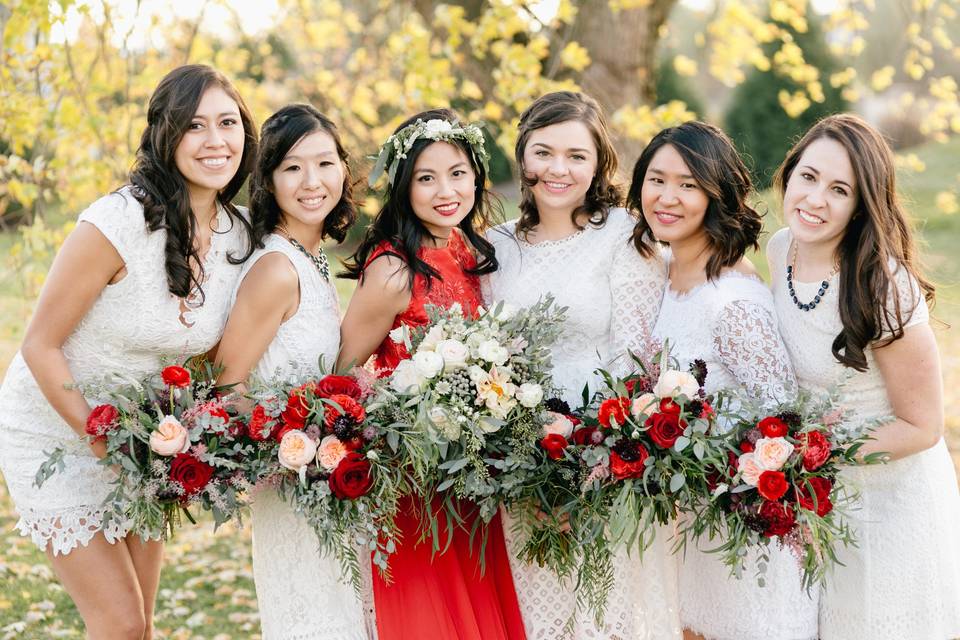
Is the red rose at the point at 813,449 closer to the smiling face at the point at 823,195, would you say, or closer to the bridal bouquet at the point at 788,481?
the bridal bouquet at the point at 788,481

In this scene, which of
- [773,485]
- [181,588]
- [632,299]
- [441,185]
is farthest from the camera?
[181,588]

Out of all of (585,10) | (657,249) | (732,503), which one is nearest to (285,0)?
(585,10)

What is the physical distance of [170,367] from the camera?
3428 mm

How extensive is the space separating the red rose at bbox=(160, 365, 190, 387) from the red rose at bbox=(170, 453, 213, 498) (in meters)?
0.26

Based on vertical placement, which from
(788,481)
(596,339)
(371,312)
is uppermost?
(371,312)

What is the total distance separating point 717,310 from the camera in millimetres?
3627

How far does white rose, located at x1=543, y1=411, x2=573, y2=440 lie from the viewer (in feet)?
11.1

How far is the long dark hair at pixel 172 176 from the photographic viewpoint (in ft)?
11.8

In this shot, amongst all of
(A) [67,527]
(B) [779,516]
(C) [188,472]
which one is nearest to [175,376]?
(C) [188,472]

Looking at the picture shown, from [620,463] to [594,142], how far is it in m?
1.53

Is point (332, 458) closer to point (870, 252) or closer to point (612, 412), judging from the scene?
point (612, 412)

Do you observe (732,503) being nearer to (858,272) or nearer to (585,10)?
(858,272)

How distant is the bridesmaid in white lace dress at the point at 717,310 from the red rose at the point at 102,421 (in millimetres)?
2056
